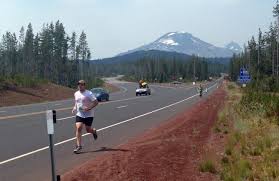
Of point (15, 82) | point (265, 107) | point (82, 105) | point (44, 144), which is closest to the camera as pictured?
point (82, 105)

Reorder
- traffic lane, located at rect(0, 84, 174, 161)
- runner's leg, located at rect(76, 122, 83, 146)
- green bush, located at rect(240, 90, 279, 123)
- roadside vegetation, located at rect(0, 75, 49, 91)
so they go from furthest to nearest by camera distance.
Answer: roadside vegetation, located at rect(0, 75, 49, 91), green bush, located at rect(240, 90, 279, 123), traffic lane, located at rect(0, 84, 174, 161), runner's leg, located at rect(76, 122, 83, 146)

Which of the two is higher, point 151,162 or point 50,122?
point 50,122

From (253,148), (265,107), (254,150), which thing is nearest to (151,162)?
(254,150)

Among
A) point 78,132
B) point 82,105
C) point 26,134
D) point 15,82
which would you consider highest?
point 82,105

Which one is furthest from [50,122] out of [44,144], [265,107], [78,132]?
[265,107]

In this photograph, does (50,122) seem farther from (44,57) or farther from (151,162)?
(44,57)

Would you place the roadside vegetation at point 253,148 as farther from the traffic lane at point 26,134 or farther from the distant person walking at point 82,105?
the traffic lane at point 26,134

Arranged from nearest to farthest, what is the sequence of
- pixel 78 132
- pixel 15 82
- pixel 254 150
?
pixel 254 150
pixel 78 132
pixel 15 82

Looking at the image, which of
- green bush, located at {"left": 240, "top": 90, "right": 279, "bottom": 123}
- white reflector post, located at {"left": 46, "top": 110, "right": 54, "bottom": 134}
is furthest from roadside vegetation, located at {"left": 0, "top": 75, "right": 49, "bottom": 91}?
white reflector post, located at {"left": 46, "top": 110, "right": 54, "bottom": 134}

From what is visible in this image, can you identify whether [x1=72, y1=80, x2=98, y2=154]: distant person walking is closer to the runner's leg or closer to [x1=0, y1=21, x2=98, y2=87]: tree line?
the runner's leg

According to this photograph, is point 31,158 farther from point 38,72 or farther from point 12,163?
point 38,72

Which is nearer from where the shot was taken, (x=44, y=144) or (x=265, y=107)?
(x=44, y=144)

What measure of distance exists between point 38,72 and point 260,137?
381ft

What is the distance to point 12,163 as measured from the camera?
12906 millimetres
